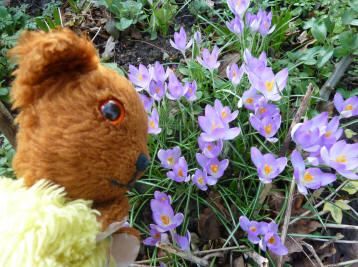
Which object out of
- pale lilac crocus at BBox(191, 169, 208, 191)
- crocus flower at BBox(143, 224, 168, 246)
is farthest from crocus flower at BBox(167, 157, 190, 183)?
crocus flower at BBox(143, 224, 168, 246)

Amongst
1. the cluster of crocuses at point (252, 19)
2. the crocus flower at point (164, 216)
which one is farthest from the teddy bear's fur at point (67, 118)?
the cluster of crocuses at point (252, 19)

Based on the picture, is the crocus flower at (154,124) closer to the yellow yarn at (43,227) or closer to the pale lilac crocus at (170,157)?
the pale lilac crocus at (170,157)

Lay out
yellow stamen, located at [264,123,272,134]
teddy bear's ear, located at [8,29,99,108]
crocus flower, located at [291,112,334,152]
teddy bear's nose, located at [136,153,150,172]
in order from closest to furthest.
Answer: teddy bear's ear, located at [8,29,99,108]
teddy bear's nose, located at [136,153,150,172]
crocus flower, located at [291,112,334,152]
yellow stamen, located at [264,123,272,134]

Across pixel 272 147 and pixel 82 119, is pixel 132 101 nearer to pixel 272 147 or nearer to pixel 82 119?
pixel 82 119

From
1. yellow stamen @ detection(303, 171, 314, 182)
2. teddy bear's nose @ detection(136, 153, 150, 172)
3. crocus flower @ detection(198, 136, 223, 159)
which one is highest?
teddy bear's nose @ detection(136, 153, 150, 172)

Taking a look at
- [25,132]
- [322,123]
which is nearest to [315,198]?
[322,123]

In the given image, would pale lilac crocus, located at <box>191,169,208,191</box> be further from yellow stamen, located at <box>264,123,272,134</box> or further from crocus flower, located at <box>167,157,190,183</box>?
yellow stamen, located at <box>264,123,272,134</box>
